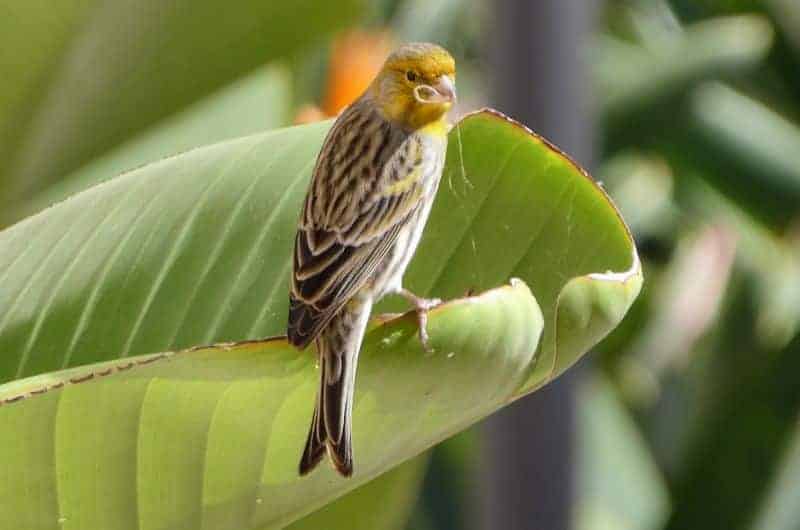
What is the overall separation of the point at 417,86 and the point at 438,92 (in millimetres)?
29

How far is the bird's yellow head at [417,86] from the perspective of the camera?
1852mm

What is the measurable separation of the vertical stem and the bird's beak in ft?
0.29

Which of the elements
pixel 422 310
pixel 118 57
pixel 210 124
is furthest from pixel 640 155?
pixel 422 310

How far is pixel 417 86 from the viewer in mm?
1865

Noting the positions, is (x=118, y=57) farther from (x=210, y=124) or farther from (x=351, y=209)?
(x=351, y=209)

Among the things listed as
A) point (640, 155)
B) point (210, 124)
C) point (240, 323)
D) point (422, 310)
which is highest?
point (422, 310)

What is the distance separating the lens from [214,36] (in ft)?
8.02

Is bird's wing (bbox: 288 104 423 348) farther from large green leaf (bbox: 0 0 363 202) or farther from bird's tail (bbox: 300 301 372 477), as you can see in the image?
large green leaf (bbox: 0 0 363 202)

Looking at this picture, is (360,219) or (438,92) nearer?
(360,219)

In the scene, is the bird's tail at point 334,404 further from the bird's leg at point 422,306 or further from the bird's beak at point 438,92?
the bird's beak at point 438,92

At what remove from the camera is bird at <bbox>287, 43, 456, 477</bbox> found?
1.42 metres

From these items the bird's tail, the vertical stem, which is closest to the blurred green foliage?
the vertical stem

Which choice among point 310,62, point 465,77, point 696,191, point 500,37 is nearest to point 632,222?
point 696,191

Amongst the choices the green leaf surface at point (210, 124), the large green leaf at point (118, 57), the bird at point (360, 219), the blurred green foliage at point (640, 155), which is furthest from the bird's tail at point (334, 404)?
the green leaf surface at point (210, 124)
